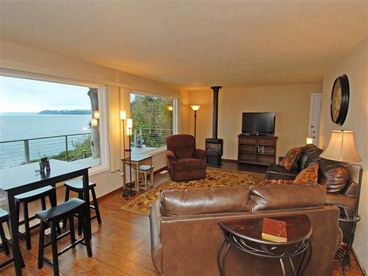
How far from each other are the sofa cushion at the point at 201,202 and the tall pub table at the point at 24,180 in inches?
50.1

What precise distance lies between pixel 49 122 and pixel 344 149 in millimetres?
3813

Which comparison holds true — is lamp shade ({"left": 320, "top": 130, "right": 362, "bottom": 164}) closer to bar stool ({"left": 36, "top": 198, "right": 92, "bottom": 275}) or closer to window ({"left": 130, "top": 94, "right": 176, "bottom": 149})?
bar stool ({"left": 36, "top": 198, "right": 92, "bottom": 275})

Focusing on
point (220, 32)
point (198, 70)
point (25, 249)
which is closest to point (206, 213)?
point (220, 32)

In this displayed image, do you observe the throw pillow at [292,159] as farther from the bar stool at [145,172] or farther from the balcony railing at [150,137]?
the balcony railing at [150,137]

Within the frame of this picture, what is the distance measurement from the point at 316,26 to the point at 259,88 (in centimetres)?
435

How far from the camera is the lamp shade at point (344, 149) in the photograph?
6.23ft

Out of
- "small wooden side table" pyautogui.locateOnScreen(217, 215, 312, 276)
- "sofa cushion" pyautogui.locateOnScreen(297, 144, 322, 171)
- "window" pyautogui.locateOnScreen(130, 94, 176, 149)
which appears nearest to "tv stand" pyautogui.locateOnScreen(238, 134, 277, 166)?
"sofa cushion" pyautogui.locateOnScreen(297, 144, 322, 171)

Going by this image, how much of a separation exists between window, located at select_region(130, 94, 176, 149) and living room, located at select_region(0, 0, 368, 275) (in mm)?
642

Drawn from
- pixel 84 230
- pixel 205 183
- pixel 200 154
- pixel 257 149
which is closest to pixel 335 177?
pixel 205 183

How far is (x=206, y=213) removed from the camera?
1.56 metres

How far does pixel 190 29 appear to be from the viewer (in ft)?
6.50

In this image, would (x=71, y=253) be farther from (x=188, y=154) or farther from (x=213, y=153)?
(x=213, y=153)

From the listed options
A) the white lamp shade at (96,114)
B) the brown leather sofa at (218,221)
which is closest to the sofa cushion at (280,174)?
the brown leather sofa at (218,221)

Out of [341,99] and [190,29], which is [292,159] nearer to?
[341,99]
